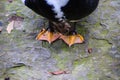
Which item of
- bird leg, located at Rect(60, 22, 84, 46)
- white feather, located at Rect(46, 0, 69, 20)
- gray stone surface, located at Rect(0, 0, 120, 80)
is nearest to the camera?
white feather, located at Rect(46, 0, 69, 20)

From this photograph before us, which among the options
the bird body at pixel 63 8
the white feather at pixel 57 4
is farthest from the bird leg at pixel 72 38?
the white feather at pixel 57 4

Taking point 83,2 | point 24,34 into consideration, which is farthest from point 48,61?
point 83,2

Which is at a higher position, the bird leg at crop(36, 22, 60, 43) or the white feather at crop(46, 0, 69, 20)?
the white feather at crop(46, 0, 69, 20)

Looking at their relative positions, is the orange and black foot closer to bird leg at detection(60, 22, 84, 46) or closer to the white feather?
bird leg at detection(60, 22, 84, 46)

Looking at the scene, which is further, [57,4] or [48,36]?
[48,36]

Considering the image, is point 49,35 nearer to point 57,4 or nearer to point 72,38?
point 72,38

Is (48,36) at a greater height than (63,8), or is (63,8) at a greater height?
(63,8)

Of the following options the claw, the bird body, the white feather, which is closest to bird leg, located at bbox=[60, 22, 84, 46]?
the claw

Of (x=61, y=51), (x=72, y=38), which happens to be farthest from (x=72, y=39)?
(x=61, y=51)
